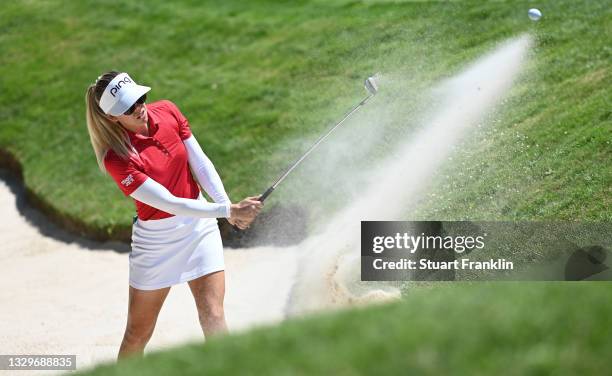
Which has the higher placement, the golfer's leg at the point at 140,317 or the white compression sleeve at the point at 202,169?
the white compression sleeve at the point at 202,169

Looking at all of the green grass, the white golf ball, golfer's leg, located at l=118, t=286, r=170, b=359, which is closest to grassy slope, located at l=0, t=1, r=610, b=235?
the white golf ball

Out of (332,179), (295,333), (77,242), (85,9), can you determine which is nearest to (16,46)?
(85,9)

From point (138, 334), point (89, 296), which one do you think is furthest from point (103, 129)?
point (89, 296)

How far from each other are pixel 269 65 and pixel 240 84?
51cm

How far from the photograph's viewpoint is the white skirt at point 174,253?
613 cm

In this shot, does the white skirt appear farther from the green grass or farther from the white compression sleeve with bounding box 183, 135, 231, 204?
the green grass

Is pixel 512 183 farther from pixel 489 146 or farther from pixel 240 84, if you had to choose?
pixel 240 84

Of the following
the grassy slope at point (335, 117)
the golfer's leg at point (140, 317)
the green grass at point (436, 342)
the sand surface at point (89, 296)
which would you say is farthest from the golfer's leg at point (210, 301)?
the sand surface at point (89, 296)

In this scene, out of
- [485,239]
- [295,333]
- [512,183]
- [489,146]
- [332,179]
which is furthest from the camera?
[332,179]

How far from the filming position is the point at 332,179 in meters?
10.7

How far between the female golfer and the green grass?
1958 millimetres

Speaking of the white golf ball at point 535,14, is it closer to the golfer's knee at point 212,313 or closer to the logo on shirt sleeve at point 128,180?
the golfer's knee at point 212,313

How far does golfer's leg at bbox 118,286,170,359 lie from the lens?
6195 mm

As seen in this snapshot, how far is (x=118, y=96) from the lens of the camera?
19.6 ft
